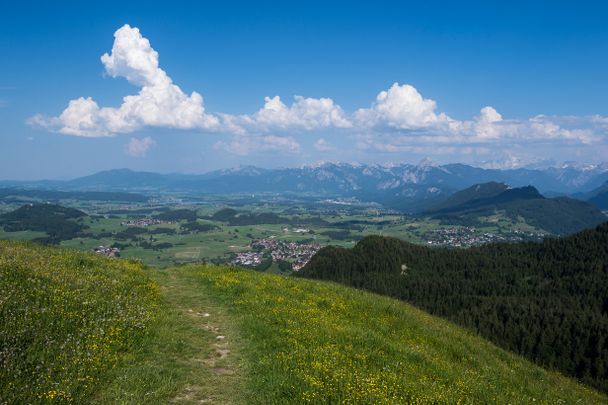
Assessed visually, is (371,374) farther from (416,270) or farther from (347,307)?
(416,270)

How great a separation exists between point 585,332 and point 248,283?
427 ft

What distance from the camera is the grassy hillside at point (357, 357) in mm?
11508

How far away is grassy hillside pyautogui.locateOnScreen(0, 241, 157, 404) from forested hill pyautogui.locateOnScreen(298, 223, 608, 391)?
98700mm

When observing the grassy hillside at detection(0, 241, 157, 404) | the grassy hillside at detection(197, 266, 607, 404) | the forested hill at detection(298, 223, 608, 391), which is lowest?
the forested hill at detection(298, 223, 608, 391)

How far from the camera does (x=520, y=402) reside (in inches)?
524

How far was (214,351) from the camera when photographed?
14.2 metres

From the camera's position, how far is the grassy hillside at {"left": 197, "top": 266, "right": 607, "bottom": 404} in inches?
453

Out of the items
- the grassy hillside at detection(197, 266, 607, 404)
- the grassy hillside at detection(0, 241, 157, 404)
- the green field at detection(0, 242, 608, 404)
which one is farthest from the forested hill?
the grassy hillside at detection(0, 241, 157, 404)

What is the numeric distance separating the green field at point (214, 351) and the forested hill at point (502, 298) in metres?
90.3

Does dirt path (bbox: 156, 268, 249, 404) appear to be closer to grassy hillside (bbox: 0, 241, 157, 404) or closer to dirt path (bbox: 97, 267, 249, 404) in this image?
dirt path (bbox: 97, 267, 249, 404)

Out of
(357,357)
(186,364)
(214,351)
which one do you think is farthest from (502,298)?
(186,364)

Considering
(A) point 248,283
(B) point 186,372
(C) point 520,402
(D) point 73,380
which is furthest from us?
(A) point 248,283

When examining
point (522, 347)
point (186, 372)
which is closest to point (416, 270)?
point (522, 347)

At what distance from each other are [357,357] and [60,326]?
1031 cm
